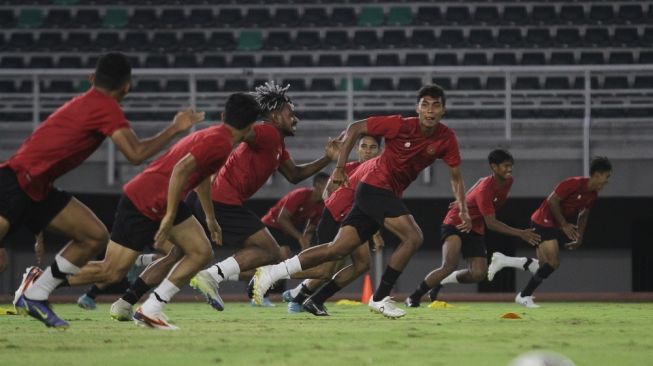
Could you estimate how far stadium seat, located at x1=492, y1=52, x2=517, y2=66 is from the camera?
22.3m

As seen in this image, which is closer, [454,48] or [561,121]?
[561,121]

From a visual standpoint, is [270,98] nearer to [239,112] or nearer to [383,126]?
[383,126]

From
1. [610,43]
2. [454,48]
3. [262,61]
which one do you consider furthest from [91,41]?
[610,43]

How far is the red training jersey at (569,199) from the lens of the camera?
13.2 meters

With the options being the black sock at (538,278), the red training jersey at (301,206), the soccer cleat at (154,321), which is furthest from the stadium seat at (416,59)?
→ the soccer cleat at (154,321)

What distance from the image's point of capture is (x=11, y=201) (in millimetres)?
→ 7211

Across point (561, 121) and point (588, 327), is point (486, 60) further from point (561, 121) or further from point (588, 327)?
point (588, 327)

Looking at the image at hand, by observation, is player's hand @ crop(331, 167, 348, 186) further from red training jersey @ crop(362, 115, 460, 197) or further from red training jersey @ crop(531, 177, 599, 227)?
red training jersey @ crop(531, 177, 599, 227)

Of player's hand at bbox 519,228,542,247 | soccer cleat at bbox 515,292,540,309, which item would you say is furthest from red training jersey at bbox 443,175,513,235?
soccer cleat at bbox 515,292,540,309

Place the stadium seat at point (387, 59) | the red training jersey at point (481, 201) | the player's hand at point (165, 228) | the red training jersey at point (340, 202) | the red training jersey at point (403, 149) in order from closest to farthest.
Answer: the player's hand at point (165, 228), the red training jersey at point (403, 149), the red training jersey at point (340, 202), the red training jersey at point (481, 201), the stadium seat at point (387, 59)

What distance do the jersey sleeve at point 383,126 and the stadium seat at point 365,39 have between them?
13636 mm

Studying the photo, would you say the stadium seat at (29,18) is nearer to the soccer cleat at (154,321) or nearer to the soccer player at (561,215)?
the soccer player at (561,215)

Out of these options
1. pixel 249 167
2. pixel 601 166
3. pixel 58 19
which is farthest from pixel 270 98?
pixel 58 19

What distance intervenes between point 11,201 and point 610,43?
56.8ft
